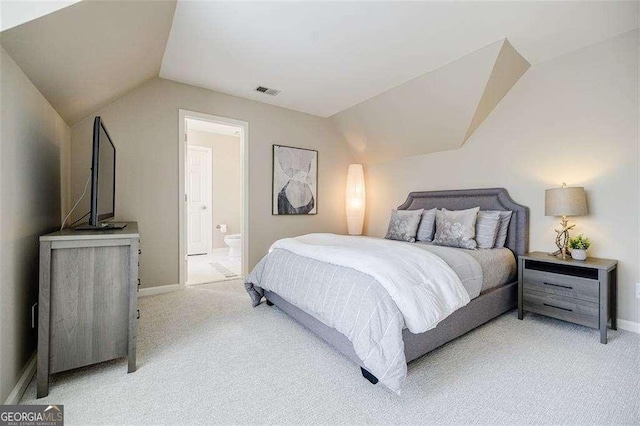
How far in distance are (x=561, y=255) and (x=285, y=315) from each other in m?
2.59

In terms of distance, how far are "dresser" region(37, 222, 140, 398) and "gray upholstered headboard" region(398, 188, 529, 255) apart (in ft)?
11.2

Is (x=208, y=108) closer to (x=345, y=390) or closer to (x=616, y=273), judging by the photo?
(x=345, y=390)

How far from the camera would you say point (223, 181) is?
634 cm

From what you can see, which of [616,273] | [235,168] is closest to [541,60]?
[616,273]

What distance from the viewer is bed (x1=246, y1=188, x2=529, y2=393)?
180cm

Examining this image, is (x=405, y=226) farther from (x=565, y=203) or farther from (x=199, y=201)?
(x=199, y=201)

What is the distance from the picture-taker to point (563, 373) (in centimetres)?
180

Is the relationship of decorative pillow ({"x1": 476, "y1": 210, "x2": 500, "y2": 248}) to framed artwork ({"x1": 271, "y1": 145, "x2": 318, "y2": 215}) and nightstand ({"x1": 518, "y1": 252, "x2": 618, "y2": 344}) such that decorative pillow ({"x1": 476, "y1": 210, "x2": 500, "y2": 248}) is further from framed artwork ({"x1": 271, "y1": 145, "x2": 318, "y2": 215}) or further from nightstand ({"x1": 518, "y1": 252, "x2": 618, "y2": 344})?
framed artwork ({"x1": 271, "y1": 145, "x2": 318, "y2": 215})

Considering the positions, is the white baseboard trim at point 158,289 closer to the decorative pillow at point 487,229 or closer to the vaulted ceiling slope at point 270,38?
the vaulted ceiling slope at point 270,38

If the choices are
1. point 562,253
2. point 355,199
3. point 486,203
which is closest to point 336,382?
point 562,253

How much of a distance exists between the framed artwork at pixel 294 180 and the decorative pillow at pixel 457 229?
6.61 feet

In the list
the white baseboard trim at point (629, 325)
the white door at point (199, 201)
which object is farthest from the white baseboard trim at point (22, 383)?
the white door at point (199, 201)

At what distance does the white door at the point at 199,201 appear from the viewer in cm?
600

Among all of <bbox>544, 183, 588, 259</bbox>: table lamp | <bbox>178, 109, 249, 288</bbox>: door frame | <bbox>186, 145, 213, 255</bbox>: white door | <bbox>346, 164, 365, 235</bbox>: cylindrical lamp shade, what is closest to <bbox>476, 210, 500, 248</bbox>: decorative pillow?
<bbox>544, 183, 588, 259</bbox>: table lamp
